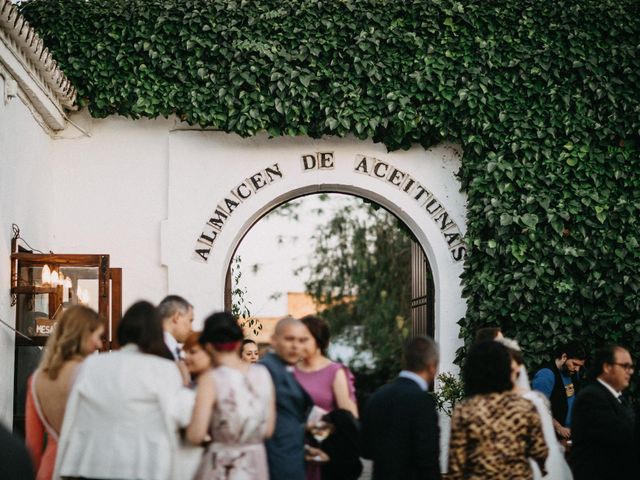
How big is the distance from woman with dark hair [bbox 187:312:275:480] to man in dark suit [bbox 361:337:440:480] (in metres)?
0.67

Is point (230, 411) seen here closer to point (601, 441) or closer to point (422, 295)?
point (601, 441)

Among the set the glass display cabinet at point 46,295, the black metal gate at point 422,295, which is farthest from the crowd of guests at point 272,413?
the black metal gate at point 422,295

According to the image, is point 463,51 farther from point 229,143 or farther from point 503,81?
point 229,143

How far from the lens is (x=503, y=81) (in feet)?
41.5

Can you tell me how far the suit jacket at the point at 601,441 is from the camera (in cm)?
743

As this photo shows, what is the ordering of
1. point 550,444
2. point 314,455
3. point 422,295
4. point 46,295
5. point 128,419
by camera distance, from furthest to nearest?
point 422,295 → point 46,295 → point 550,444 → point 314,455 → point 128,419

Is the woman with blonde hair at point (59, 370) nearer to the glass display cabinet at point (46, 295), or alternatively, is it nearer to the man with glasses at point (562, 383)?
the glass display cabinet at point (46, 295)

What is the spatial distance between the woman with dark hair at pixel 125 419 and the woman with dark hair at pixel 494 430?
1566mm

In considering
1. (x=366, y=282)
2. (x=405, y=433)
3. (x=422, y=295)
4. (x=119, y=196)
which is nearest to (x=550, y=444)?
(x=405, y=433)

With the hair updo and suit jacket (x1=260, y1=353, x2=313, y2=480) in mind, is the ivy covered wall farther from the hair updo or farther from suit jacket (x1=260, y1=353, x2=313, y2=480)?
the hair updo

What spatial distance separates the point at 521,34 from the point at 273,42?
266 centimetres

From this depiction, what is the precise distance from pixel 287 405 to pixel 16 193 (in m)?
5.39

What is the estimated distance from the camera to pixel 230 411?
20.8ft

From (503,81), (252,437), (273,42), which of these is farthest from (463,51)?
(252,437)
